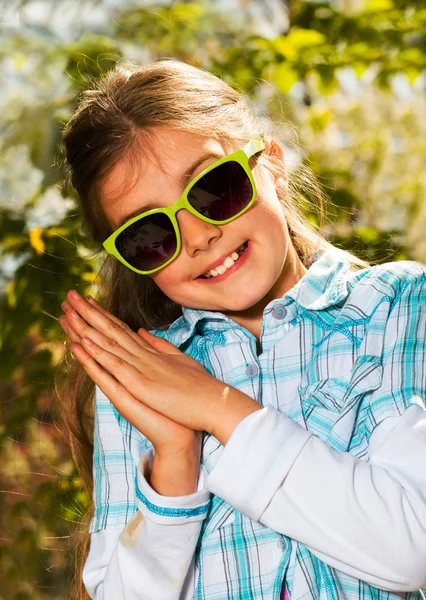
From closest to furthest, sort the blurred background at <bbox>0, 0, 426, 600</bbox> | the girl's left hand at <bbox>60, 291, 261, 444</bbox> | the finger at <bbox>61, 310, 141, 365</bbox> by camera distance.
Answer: the girl's left hand at <bbox>60, 291, 261, 444</bbox> → the finger at <bbox>61, 310, 141, 365</bbox> → the blurred background at <bbox>0, 0, 426, 600</bbox>

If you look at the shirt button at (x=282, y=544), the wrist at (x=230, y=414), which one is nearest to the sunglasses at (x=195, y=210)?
the wrist at (x=230, y=414)

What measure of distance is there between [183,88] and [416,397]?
83 centimetres

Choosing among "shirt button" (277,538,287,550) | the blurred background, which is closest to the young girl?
"shirt button" (277,538,287,550)

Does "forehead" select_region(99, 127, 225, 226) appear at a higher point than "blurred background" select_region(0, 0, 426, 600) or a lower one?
higher

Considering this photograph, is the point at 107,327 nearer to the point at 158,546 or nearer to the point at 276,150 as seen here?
the point at 158,546

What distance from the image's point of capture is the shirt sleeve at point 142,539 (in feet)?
5.01

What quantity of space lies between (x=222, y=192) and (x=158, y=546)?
690 mm

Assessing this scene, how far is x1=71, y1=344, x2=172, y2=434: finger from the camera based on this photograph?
1.53 metres

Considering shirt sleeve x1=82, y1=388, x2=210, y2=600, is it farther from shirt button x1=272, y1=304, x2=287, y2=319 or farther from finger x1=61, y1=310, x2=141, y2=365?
shirt button x1=272, y1=304, x2=287, y2=319

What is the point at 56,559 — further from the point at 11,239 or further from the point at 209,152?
the point at 209,152

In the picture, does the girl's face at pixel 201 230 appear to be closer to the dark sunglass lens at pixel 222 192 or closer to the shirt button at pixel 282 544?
the dark sunglass lens at pixel 222 192

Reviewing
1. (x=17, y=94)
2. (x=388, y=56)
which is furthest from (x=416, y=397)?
(x=17, y=94)

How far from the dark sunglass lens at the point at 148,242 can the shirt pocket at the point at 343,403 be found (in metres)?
0.40

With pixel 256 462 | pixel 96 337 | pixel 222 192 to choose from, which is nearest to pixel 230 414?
pixel 256 462
